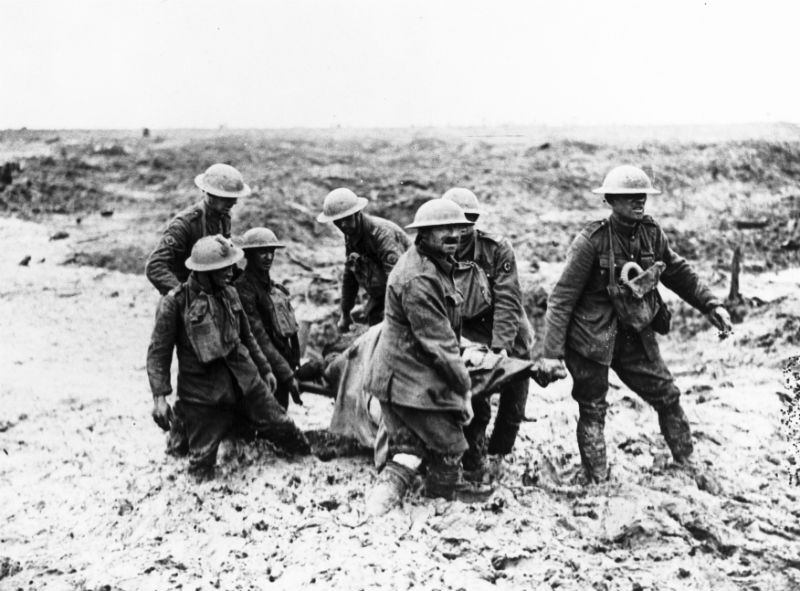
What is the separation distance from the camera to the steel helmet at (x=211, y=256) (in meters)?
5.36

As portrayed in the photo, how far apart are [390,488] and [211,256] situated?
6.28ft

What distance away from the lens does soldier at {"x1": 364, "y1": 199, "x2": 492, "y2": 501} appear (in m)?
4.76

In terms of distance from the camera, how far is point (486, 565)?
4457 mm

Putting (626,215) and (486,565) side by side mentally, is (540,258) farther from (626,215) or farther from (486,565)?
(486,565)

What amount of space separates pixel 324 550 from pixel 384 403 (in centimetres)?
98

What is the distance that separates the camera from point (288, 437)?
6020mm

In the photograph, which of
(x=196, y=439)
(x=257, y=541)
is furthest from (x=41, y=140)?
(x=257, y=541)

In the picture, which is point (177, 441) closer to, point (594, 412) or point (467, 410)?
point (467, 410)

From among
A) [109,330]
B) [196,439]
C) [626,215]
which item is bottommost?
[109,330]

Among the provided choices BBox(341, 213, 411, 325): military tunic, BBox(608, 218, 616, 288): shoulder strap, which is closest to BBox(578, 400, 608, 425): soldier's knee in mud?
BBox(608, 218, 616, 288): shoulder strap

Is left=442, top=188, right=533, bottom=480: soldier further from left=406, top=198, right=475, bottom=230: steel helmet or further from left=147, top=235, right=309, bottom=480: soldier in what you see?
left=147, top=235, right=309, bottom=480: soldier

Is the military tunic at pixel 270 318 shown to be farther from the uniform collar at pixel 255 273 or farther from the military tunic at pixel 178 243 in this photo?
the military tunic at pixel 178 243

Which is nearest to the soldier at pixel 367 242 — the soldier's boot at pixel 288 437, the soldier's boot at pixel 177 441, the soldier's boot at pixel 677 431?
the soldier's boot at pixel 288 437

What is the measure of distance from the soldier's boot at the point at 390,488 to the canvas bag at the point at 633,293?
5.74 ft
